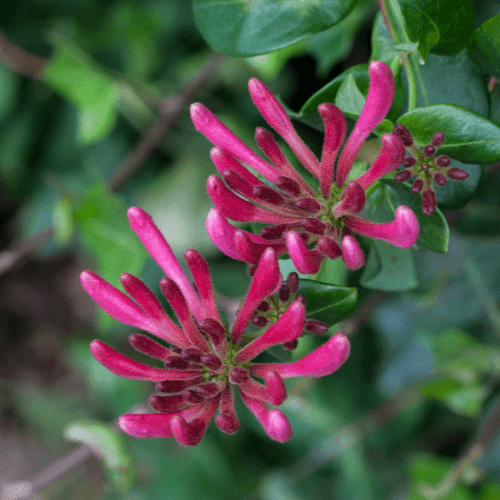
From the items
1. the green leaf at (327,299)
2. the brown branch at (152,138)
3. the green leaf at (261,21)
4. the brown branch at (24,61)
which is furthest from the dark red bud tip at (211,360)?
the brown branch at (24,61)

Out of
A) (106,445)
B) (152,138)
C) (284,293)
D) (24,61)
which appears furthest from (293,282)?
(24,61)

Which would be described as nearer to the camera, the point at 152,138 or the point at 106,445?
the point at 106,445

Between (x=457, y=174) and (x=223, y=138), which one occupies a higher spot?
(x=223, y=138)

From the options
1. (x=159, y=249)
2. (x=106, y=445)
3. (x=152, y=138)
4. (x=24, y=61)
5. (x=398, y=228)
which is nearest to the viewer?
(x=398, y=228)

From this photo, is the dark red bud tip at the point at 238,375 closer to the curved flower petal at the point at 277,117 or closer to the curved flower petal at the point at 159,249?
the curved flower petal at the point at 159,249

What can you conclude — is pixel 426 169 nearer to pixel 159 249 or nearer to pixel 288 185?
pixel 288 185

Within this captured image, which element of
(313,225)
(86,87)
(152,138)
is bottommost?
(152,138)

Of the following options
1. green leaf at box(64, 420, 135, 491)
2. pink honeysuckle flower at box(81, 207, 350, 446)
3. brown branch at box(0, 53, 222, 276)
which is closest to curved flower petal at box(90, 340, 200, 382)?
pink honeysuckle flower at box(81, 207, 350, 446)
